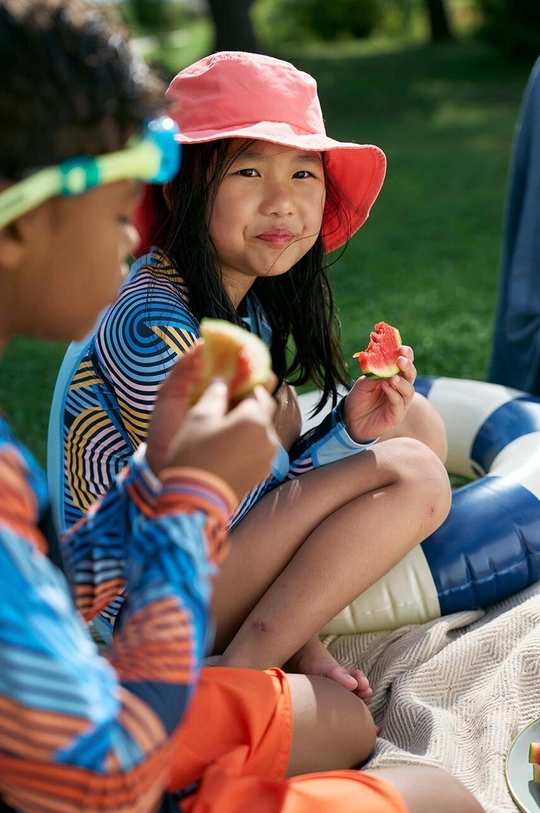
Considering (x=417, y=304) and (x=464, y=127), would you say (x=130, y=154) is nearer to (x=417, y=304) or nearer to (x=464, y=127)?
(x=417, y=304)

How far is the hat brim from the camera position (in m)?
2.59

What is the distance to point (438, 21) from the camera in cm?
1798

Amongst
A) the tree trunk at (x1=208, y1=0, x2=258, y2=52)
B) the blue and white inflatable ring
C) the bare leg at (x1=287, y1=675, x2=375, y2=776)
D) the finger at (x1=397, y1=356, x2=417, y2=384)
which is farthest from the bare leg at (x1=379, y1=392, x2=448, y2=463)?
the tree trunk at (x1=208, y1=0, x2=258, y2=52)

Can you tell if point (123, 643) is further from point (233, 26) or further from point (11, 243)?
point (233, 26)

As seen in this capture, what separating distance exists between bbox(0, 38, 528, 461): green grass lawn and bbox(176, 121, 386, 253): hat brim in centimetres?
179

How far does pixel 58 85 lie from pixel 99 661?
2.52 ft

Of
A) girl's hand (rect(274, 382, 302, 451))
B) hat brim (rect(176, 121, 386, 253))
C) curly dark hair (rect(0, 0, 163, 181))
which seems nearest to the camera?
curly dark hair (rect(0, 0, 163, 181))

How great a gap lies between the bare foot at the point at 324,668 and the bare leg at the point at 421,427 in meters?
0.82

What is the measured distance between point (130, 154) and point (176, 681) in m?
0.74

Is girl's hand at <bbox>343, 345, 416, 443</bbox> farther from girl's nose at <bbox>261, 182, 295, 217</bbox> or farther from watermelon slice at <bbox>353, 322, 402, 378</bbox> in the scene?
girl's nose at <bbox>261, 182, 295, 217</bbox>

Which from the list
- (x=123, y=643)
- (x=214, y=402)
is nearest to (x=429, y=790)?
(x=123, y=643)

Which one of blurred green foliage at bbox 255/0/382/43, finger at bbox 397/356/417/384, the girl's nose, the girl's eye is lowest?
blurred green foliage at bbox 255/0/382/43

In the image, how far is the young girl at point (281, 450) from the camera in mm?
2480

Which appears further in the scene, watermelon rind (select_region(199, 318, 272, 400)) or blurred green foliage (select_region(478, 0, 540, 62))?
blurred green foliage (select_region(478, 0, 540, 62))
